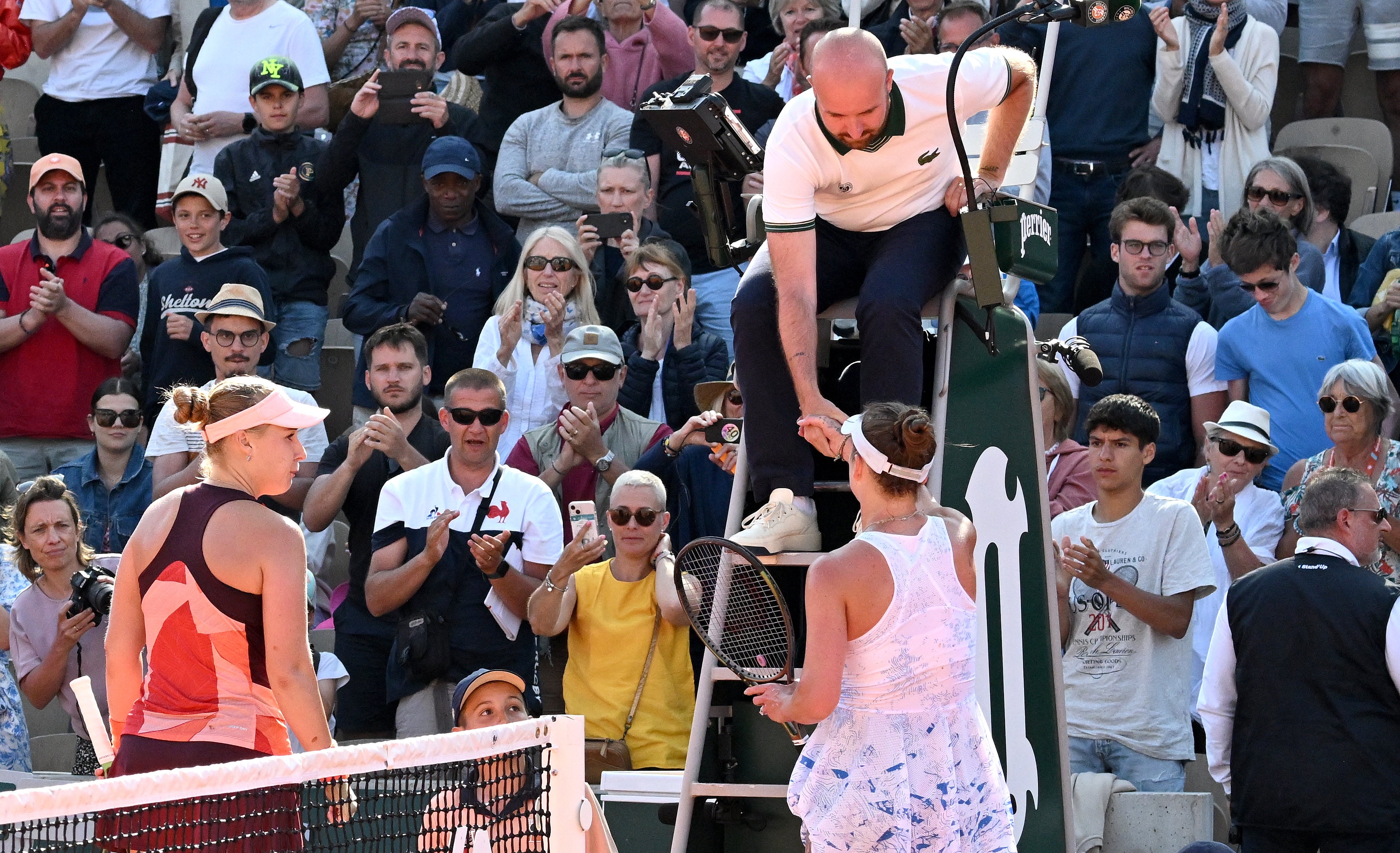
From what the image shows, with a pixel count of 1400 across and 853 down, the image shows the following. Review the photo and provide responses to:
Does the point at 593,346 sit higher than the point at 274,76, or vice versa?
the point at 274,76

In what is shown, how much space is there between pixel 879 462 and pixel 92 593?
3828 mm

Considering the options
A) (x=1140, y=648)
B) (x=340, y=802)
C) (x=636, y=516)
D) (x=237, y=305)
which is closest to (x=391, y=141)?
(x=237, y=305)

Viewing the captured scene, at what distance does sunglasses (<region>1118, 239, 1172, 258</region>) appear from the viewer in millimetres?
8859

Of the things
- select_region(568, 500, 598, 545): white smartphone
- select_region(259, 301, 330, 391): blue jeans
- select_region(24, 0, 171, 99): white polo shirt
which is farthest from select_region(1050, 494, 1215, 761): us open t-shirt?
select_region(24, 0, 171, 99): white polo shirt

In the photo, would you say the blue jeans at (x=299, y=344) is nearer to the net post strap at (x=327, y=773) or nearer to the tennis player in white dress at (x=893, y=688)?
the net post strap at (x=327, y=773)

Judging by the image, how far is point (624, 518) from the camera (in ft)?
24.4

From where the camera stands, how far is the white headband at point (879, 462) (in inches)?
175

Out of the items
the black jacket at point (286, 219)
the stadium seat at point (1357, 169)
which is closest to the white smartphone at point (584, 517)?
the black jacket at point (286, 219)

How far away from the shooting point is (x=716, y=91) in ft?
33.9

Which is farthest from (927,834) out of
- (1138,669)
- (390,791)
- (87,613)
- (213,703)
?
(87,613)

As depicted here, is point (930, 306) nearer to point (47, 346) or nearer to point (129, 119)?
point (47, 346)

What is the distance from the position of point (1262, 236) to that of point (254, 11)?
679cm

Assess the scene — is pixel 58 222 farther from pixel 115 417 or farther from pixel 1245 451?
pixel 1245 451

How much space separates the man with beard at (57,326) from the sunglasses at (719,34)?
3.67 m
